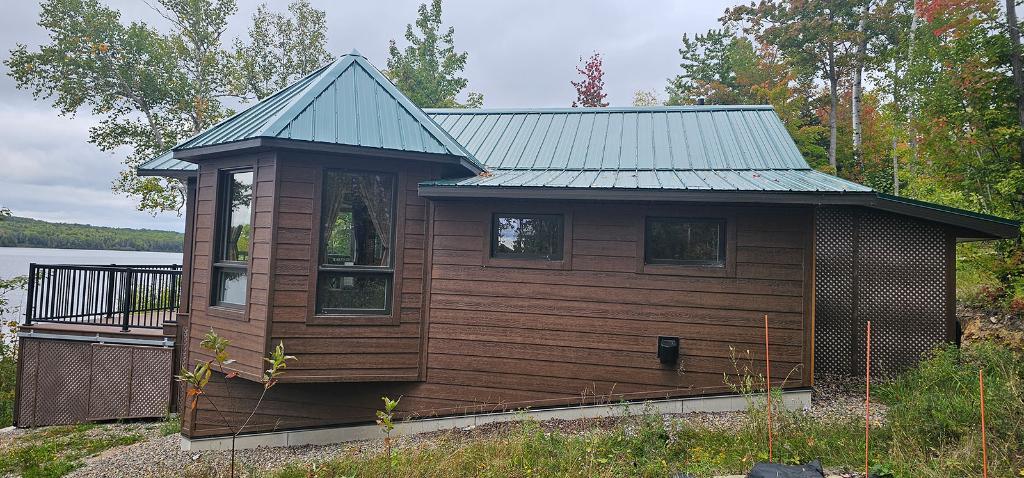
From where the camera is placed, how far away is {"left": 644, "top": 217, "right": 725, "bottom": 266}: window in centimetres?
570

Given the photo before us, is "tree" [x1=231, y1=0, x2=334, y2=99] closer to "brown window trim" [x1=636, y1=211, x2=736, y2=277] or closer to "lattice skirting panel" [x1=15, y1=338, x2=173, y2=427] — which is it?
"lattice skirting panel" [x1=15, y1=338, x2=173, y2=427]

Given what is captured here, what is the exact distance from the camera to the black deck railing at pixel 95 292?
7.83 meters

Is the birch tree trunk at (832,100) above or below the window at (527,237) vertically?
above

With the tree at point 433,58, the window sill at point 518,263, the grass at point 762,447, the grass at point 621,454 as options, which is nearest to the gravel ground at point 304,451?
the grass at point 762,447

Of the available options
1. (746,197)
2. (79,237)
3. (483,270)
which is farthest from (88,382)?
(79,237)

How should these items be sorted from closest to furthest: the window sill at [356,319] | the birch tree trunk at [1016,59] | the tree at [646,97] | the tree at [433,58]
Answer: the window sill at [356,319]
the birch tree trunk at [1016,59]
the tree at [433,58]
the tree at [646,97]

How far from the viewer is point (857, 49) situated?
17.4m

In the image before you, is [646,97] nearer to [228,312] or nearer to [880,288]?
[880,288]

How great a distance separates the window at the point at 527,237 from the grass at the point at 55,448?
17.9 feet

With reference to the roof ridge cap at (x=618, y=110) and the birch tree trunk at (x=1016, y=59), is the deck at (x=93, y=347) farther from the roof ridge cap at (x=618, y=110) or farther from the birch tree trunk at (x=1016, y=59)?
the birch tree trunk at (x=1016, y=59)

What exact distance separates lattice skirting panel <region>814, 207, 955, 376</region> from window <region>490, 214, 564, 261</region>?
12.1 ft

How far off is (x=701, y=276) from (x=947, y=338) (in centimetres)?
337

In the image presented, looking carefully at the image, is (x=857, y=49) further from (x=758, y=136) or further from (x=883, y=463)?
(x=883, y=463)

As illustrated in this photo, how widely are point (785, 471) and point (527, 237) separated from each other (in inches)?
140
